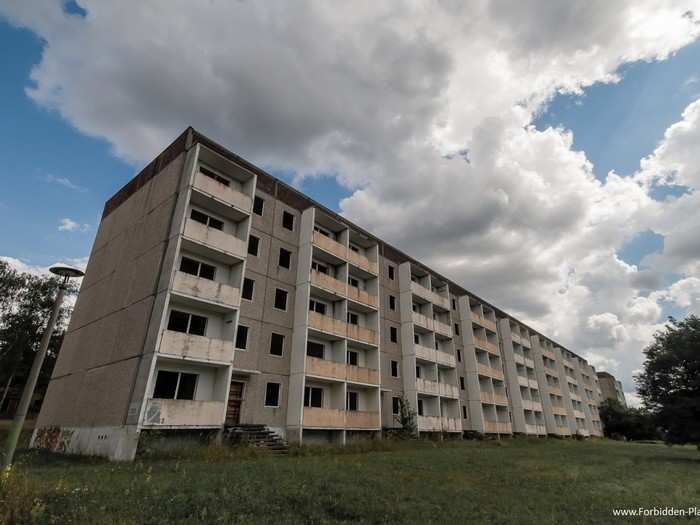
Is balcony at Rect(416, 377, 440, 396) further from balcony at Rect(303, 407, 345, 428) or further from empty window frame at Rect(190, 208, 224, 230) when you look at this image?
empty window frame at Rect(190, 208, 224, 230)

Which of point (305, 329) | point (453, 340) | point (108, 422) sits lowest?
point (108, 422)

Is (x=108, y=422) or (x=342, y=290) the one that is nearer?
(x=108, y=422)

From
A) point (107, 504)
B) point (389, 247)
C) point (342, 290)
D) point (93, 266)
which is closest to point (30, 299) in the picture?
point (93, 266)

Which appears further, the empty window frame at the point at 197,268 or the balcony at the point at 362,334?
the balcony at the point at 362,334

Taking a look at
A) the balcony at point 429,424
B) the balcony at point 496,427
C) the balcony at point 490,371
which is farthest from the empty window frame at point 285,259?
the balcony at point 496,427

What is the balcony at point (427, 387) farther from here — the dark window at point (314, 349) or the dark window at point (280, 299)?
the dark window at point (280, 299)

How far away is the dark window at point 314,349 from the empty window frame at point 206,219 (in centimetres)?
906

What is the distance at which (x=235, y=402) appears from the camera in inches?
792

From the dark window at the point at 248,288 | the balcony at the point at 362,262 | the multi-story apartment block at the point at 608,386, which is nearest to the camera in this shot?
the dark window at the point at 248,288

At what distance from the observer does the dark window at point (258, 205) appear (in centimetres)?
2423

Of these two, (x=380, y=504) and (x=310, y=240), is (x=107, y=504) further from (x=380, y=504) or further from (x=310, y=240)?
(x=310, y=240)

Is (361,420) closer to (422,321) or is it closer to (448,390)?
(422,321)

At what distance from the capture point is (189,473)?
11.0 meters

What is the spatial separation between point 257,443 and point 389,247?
69.0ft
